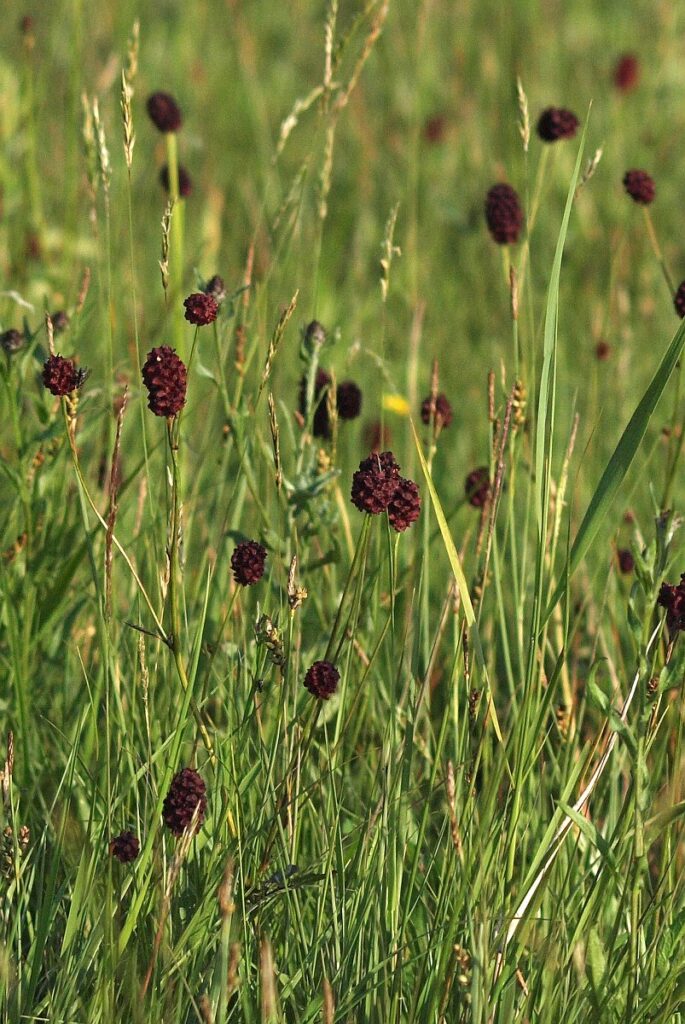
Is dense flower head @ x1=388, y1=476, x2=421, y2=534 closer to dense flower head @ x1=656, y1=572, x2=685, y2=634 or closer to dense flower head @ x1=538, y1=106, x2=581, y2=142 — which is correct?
dense flower head @ x1=656, y1=572, x2=685, y2=634

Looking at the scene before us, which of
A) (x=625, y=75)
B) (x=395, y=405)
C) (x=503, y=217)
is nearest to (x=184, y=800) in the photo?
(x=503, y=217)

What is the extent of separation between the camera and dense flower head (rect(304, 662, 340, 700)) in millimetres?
1439

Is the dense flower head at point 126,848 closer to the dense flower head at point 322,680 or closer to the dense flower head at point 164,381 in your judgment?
the dense flower head at point 322,680

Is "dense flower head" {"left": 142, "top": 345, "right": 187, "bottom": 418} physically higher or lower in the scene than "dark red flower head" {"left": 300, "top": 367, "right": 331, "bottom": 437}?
lower

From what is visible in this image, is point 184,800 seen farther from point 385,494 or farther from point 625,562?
point 625,562

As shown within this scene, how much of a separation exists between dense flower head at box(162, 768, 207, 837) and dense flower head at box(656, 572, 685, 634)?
515mm

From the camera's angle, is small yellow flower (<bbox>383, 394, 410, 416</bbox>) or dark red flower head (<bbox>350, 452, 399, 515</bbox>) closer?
dark red flower head (<bbox>350, 452, 399, 515</bbox>)

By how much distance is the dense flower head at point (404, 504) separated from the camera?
1.37 m

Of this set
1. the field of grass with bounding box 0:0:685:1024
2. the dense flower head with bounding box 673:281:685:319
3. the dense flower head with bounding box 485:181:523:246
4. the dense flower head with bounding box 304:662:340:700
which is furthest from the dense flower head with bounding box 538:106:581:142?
the dense flower head with bounding box 304:662:340:700

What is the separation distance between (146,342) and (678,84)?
244cm

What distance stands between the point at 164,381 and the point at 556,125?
1.14 metres

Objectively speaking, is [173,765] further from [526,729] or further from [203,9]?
[203,9]

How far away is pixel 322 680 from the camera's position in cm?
144

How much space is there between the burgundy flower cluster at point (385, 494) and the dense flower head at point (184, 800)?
1.06ft
